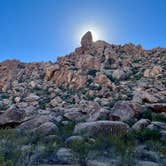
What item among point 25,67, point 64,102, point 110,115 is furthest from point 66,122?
point 25,67

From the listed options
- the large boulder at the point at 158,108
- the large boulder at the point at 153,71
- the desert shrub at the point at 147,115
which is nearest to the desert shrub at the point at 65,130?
the desert shrub at the point at 147,115

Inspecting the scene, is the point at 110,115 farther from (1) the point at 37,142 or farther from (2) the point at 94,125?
(1) the point at 37,142

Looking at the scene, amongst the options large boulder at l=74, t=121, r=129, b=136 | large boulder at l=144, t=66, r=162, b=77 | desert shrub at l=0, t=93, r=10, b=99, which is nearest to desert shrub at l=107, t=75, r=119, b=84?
large boulder at l=144, t=66, r=162, b=77

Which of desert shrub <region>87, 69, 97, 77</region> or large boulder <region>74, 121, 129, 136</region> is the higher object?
desert shrub <region>87, 69, 97, 77</region>

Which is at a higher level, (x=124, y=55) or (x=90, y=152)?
(x=124, y=55)

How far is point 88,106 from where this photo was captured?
25.1 meters

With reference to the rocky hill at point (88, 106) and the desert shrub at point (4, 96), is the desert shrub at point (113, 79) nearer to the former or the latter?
the rocky hill at point (88, 106)

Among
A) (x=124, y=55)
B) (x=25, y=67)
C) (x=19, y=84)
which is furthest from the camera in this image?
(x=25, y=67)

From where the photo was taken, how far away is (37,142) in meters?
14.2

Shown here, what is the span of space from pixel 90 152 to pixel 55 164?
1524 mm

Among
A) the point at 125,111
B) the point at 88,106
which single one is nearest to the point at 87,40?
the point at 88,106

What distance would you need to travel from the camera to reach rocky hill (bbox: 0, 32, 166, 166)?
11.5m

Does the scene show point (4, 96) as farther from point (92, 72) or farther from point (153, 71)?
point (153, 71)

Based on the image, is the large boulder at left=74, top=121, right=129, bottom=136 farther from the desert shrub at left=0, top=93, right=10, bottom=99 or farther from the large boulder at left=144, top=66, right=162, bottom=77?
the desert shrub at left=0, top=93, right=10, bottom=99
